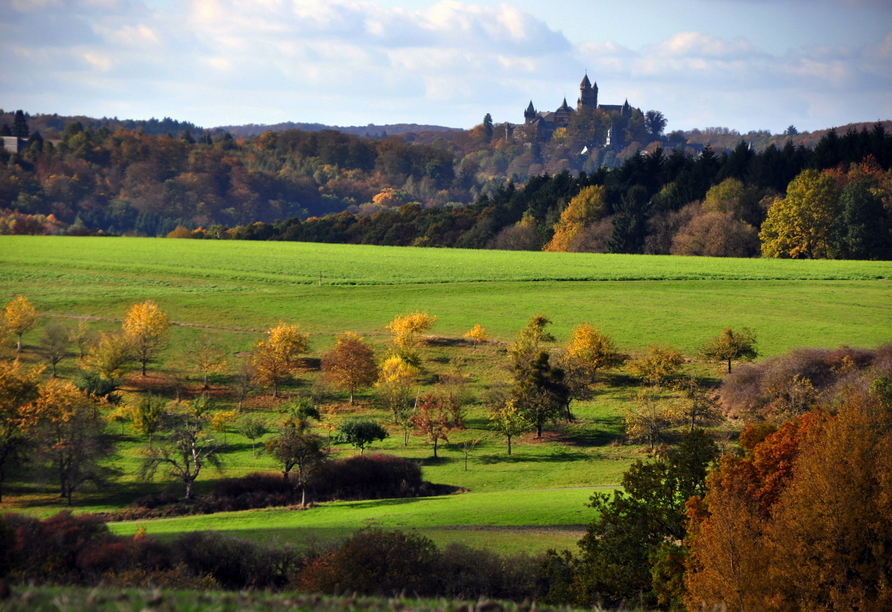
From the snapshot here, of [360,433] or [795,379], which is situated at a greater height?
[795,379]

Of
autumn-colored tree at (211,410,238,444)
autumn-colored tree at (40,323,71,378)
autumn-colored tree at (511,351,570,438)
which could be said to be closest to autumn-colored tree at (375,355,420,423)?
autumn-colored tree at (511,351,570,438)

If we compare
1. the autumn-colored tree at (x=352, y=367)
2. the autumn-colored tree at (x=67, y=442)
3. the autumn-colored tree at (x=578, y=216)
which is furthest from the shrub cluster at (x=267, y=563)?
the autumn-colored tree at (x=578, y=216)

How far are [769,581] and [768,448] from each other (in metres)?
5.57

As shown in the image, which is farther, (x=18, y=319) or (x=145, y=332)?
(x=18, y=319)

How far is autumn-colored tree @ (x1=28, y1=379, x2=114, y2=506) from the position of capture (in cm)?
3447

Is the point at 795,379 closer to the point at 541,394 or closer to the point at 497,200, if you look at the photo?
the point at 541,394

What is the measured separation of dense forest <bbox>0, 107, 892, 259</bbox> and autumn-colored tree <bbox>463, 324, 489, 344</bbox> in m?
48.9

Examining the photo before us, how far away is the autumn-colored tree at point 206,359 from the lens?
48656mm

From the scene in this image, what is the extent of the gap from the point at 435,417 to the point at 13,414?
795 inches

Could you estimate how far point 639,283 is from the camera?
230 feet

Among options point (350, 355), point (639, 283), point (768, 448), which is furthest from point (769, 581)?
point (639, 283)

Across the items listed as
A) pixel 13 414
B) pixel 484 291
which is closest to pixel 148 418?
pixel 13 414

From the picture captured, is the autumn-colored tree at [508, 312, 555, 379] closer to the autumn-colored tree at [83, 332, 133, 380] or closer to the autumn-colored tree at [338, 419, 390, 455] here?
the autumn-colored tree at [338, 419, 390, 455]

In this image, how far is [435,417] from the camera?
4209 centimetres
